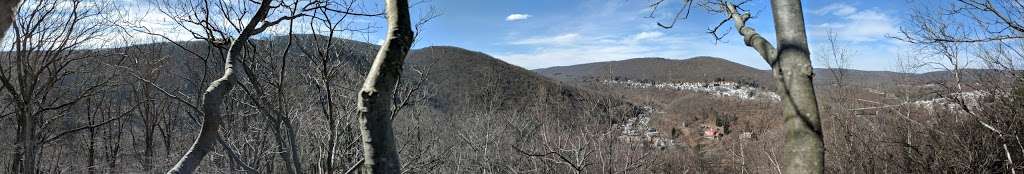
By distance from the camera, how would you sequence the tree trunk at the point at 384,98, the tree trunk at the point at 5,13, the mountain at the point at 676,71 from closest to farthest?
the tree trunk at the point at 5,13
the tree trunk at the point at 384,98
the mountain at the point at 676,71

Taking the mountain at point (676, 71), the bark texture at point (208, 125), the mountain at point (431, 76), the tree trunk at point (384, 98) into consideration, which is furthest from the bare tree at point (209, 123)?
the mountain at point (676, 71)

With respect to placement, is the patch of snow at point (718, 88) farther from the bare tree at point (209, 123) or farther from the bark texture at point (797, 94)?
the bark texture at point (797, 94)

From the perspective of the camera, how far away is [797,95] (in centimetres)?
210

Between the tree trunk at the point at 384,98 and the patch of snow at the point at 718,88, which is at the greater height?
the tree trunk at the point at 384,98

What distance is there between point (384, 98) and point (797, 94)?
53.8 inches

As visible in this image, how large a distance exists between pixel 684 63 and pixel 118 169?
132 metres

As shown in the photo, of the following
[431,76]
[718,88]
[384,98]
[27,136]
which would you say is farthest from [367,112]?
[718,88]

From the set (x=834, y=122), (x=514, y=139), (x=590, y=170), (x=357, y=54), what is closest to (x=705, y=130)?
(x=514, y=139)

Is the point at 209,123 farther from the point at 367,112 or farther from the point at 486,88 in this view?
the point at 486,88

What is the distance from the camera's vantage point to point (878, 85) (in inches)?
782

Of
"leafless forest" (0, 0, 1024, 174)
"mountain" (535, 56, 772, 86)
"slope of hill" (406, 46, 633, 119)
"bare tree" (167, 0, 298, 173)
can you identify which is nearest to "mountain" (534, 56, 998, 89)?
"mountain" (535, 56, 772, 86)

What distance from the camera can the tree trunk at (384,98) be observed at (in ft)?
5.34

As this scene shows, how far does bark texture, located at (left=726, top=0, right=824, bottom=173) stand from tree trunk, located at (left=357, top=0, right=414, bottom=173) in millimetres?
1264

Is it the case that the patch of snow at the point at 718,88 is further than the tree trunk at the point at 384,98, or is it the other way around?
the patch of snow at the point at 718,88
